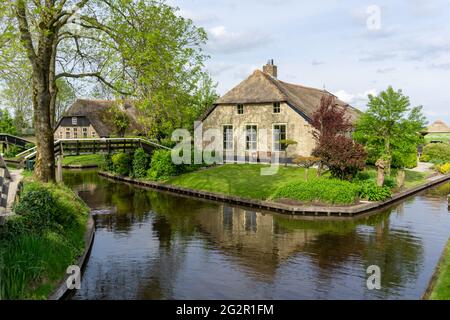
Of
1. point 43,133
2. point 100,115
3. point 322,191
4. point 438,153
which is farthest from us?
point 100,115

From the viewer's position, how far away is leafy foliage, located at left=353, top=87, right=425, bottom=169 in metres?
25.4

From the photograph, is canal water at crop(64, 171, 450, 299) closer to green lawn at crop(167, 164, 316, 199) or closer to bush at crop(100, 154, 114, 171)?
green lawn at crop(167, 164, 316, 199)

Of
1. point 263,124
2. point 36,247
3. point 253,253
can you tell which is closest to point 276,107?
point 263,124

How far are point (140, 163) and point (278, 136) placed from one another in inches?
439

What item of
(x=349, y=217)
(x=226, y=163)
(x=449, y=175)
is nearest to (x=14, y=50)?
(x=349, y=217)

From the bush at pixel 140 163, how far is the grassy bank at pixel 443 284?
2390cm

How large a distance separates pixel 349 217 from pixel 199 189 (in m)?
9.99

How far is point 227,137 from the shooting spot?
36.4m

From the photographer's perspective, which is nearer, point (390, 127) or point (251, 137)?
point (390, 127)

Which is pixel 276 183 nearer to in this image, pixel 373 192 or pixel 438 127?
pixel 373 192

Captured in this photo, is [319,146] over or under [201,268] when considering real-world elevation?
over

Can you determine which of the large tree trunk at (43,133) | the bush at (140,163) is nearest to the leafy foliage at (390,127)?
the bush at (140,163)
